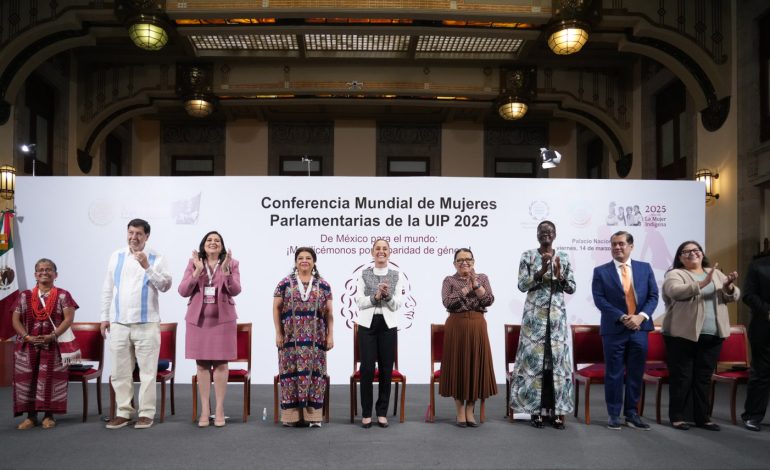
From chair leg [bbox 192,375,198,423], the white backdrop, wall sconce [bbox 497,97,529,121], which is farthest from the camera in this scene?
wall sconce [bbox 497,97,529,121]

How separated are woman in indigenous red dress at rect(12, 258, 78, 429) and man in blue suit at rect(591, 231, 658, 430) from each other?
3797 millimetres

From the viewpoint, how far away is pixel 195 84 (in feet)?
31.1

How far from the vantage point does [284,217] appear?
20.8ft

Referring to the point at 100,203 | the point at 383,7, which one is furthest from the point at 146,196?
the point at 383,7

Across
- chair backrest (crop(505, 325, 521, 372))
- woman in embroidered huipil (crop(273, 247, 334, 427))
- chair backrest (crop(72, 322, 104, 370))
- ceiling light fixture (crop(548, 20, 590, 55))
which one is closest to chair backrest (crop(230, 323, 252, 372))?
woman in embroidered huipil (crop(273, 247, 334, 427))

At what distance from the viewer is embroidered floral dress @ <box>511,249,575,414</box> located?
4.26 metres

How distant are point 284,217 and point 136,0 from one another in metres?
3.00

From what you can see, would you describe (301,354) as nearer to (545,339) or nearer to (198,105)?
(545,339)

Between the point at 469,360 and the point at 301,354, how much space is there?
1154mm

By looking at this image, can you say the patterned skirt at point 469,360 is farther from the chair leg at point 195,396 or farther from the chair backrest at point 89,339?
the chair backrest at point 89,339

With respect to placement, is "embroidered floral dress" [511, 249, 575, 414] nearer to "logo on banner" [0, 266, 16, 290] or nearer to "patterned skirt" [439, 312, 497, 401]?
"patterned skirt" [439, 312, 497, 401]

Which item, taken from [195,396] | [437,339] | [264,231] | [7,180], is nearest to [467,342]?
[437,339]

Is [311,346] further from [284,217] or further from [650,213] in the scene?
[650,213]

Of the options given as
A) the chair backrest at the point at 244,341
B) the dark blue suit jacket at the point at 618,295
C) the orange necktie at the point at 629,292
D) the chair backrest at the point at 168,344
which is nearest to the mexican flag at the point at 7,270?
the chair backrest at the point at 168,344
